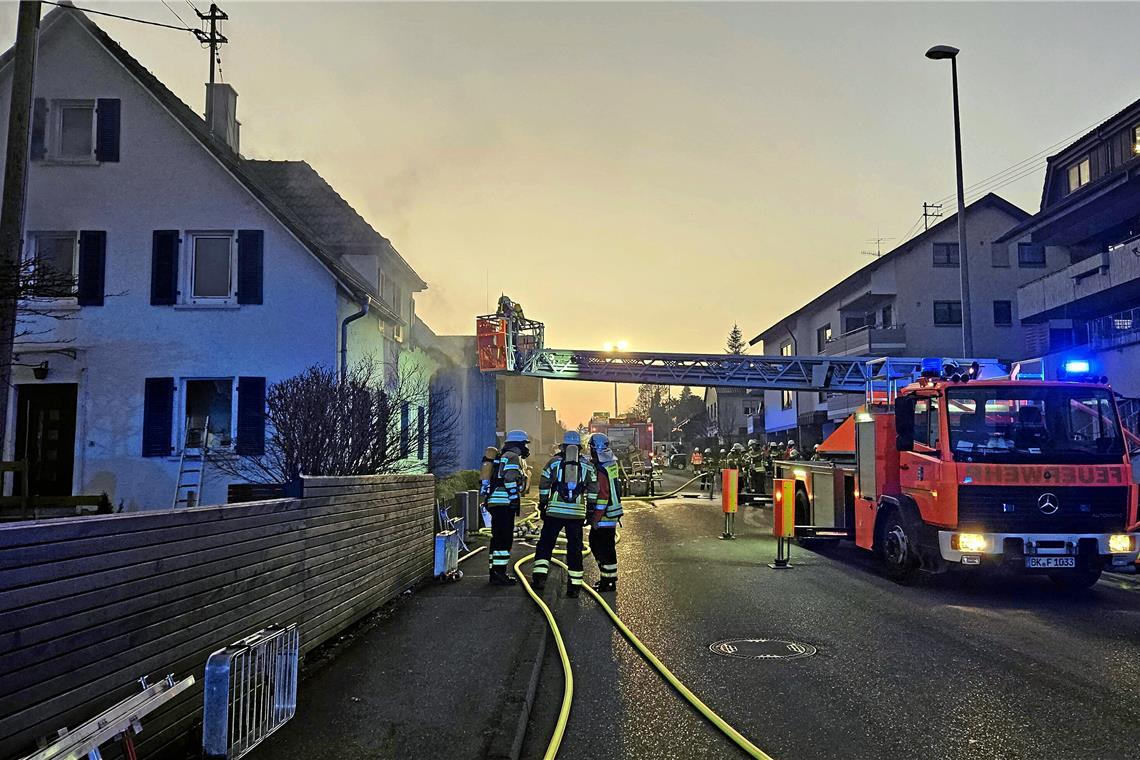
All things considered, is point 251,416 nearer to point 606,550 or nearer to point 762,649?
point 606,550

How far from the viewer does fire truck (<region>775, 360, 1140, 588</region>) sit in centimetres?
873

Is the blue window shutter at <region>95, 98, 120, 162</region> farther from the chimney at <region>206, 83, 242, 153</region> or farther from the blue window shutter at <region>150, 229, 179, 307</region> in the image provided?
the chimney at <region>206, 83, 242, 153</region>

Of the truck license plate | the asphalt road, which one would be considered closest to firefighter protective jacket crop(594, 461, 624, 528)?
the asphalt road

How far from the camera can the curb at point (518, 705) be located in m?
4.29

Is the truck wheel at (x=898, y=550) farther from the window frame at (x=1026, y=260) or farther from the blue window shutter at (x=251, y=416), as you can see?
the window frame at (x=1026, y=260)

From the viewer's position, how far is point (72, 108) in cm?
1666

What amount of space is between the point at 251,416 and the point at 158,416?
5.65ft

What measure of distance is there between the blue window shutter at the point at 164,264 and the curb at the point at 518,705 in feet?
A: 41.8

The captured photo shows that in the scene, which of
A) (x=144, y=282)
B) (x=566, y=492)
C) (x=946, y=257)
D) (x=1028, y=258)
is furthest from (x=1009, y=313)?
(x=144, y=282)

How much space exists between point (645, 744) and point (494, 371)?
22.8 metres

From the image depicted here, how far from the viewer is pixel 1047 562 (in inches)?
342

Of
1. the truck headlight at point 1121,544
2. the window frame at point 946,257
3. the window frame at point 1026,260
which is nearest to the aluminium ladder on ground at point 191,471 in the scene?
the truck headlight at point 1121,544

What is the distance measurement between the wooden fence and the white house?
10681 millimetres

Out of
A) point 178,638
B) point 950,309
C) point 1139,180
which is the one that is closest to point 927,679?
point 178,638
